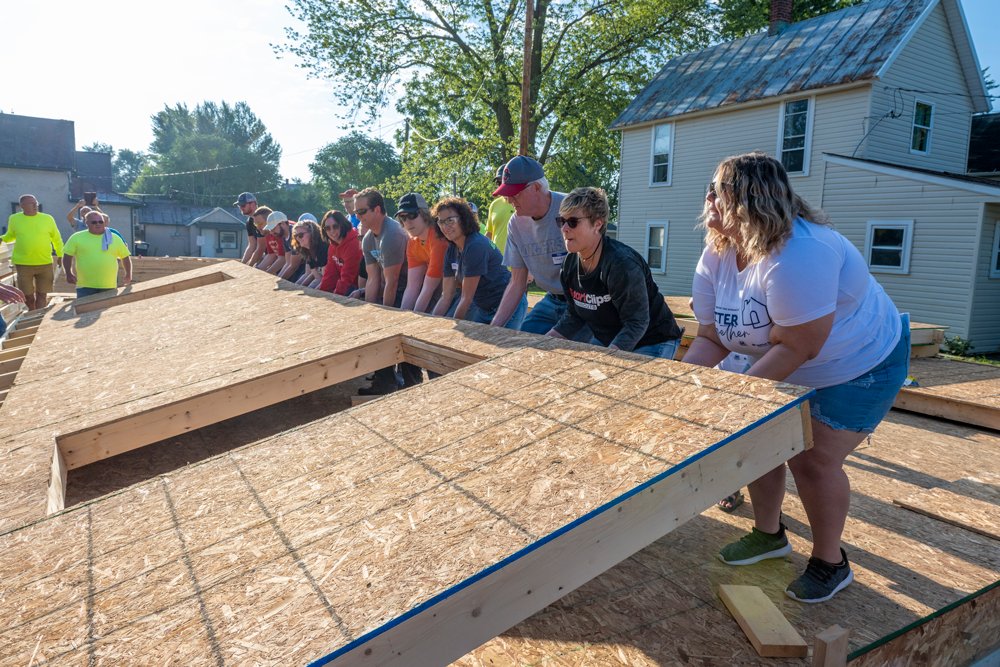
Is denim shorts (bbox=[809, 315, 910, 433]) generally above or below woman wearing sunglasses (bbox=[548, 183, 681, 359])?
below

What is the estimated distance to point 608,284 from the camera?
3562 millimetres

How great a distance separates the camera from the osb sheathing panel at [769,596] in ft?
7.89

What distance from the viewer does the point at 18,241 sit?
34.0 feet

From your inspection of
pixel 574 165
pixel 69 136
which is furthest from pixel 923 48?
pixel 69 136

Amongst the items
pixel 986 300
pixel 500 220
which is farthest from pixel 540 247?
pixel 986 300

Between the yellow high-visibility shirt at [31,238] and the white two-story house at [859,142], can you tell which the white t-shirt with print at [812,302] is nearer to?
the white two-story house at [859,142]

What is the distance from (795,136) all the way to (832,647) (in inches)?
611

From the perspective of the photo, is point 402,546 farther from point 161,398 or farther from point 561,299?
point 561,299

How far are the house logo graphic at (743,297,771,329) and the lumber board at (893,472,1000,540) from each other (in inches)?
75.9

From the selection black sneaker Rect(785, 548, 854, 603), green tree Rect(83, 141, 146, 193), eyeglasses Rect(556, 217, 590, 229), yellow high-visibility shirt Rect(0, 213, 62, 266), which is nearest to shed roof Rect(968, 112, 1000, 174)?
eyeglasses Rect(556, 217, 590, 229)

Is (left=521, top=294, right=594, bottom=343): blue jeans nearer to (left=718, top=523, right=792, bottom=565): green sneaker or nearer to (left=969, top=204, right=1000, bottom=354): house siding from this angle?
(left=718, top=523, right=792, bottom=565): green sneaker

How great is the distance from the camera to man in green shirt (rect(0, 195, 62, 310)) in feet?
33.9

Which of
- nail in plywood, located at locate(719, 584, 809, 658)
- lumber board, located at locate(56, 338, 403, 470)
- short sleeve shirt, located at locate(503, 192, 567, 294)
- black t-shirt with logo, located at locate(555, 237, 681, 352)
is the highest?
short sleeve shirt, located at locate(503, 192, 567, 294)

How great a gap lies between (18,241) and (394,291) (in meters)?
8.27
